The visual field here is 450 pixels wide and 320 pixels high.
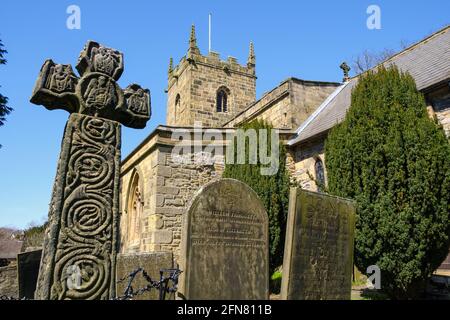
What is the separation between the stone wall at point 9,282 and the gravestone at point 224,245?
593 cm

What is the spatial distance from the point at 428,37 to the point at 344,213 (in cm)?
1138

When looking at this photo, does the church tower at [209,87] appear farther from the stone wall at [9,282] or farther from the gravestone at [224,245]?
the gravestone at [224,245]

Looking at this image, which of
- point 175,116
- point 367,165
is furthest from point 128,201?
point 175,116

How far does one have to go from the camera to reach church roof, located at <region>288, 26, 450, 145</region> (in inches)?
408

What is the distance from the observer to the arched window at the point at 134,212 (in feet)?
44.5

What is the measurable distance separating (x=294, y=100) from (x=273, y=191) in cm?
653

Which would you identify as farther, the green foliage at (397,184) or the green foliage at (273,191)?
the green foliage at (273,191)

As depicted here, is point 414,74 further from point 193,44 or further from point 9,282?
point 193,44

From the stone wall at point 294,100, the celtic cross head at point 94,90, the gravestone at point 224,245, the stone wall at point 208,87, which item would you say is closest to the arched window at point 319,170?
the stone wall at point 294,100

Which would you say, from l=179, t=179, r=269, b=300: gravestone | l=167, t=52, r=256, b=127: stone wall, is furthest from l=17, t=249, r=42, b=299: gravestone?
l=167, t=52, r=256, b=127: stone wall

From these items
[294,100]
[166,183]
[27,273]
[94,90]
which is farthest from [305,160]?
[94,90]

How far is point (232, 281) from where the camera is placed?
182 inches

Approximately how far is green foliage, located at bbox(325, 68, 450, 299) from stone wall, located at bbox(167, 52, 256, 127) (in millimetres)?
18216
